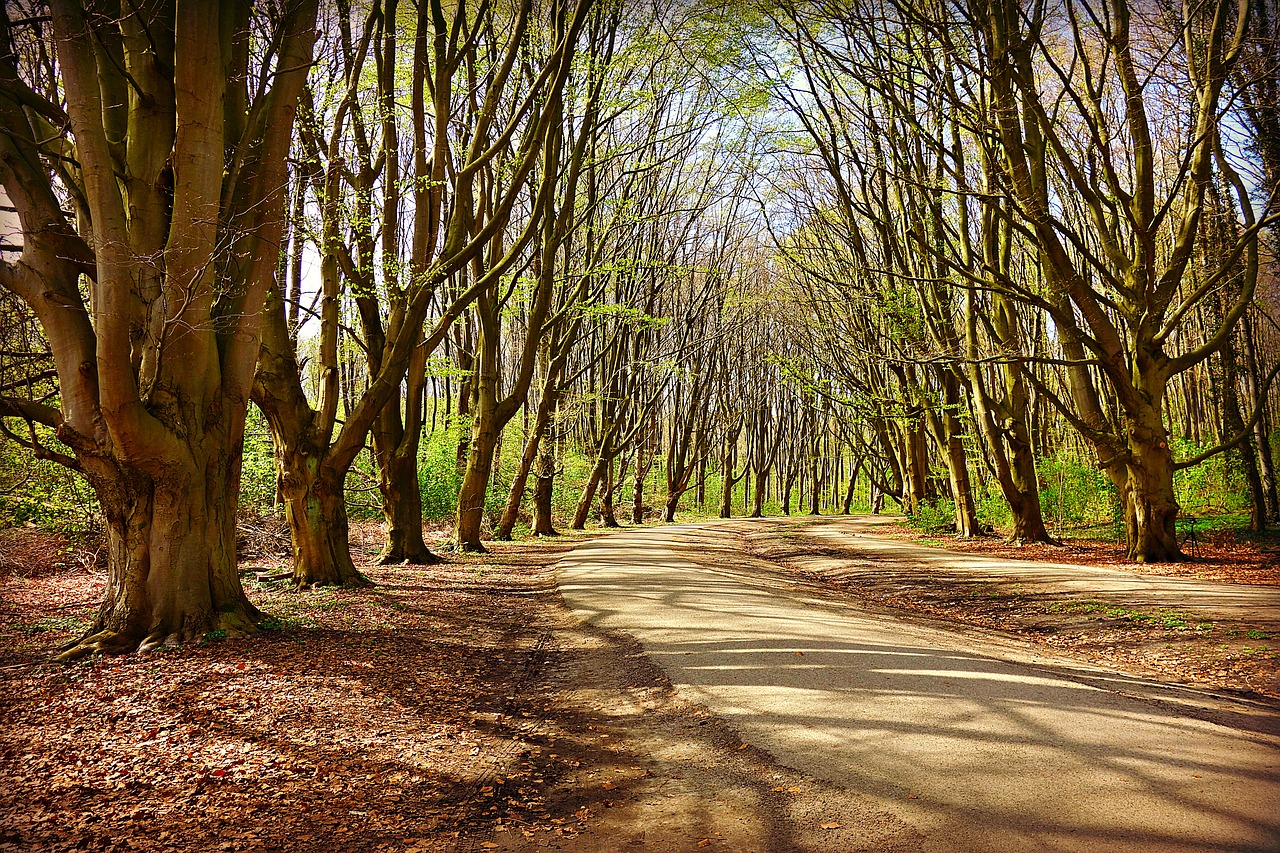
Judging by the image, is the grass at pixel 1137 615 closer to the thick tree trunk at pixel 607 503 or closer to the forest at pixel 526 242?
the forest at pixel 526 242

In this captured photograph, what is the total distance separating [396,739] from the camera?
14.8 ft

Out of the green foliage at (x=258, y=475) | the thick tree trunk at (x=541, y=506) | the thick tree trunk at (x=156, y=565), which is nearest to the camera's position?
the thick tree trunk at (x=156, y=565)

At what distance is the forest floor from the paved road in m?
0.39

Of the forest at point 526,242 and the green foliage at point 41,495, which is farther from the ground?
the forest at point 526,242

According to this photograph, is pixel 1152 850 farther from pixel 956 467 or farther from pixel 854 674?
pixel 956 467

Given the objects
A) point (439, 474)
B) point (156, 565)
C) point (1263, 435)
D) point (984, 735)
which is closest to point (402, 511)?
point (156, 565)

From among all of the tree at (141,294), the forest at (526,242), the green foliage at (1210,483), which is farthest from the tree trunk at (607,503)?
the tree at (141,294)

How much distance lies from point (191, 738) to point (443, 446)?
668 inches

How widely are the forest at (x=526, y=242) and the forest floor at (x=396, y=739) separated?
118 centimetres

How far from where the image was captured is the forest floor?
3.32 m

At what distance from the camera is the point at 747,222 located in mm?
28469

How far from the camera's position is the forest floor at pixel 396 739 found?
332 centimetres

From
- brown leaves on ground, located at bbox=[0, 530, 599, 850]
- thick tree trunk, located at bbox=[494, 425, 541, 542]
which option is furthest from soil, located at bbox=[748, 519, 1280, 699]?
thick tree trunk, located at bbox=[494, 425, 541, 542]

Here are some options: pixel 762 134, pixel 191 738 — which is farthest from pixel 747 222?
pixel 191 738
